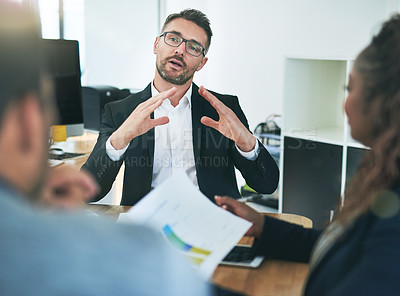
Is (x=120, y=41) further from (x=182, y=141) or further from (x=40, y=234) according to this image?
(x=40, y=234)

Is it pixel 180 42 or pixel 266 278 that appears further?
pixel 180 42

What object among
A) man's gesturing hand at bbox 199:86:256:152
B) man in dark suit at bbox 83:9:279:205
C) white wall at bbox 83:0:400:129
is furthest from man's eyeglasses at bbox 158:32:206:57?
white wall at bbox 83:0:400:129

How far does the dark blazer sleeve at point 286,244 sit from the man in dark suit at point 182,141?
25.9 inches

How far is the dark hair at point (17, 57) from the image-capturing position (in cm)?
42

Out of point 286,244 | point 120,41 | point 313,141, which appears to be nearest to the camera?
point 286,244

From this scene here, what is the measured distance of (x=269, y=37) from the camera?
4.12 meters

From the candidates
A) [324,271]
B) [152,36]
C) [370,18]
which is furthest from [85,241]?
[152,36]

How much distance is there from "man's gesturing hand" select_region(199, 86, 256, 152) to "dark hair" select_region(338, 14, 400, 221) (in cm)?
91

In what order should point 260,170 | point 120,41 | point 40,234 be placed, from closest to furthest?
point 40,234, point 260,170, point 120,41

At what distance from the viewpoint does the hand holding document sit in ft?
3.26

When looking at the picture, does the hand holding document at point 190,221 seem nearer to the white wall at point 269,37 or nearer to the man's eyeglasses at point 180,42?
the man's eyeglasses at point 180,42

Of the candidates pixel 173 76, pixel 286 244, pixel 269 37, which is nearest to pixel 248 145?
pixel 173 76

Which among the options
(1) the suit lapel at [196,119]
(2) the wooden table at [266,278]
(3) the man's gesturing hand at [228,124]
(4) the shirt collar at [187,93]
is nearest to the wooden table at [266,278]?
(2) the wooden table at [266,278]

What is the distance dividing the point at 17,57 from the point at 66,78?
2.08 meters
